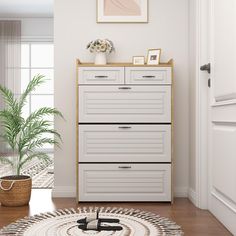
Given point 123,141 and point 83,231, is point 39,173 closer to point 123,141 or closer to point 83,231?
point 123,141

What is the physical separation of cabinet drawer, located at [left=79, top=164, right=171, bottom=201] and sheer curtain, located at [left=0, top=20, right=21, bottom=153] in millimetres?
4592

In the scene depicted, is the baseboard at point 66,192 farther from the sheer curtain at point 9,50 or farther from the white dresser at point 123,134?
the sheer curtain at point 9,50

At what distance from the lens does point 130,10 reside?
3.32 m

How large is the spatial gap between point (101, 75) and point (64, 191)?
1.15 metres

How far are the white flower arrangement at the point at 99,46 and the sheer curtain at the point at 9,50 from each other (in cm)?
437

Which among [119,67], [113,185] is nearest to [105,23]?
[119,67]

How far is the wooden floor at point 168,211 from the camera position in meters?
2.25

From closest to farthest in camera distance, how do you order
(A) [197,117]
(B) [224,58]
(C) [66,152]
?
(B) [224,58]
(A) [197,117]
(C) [66,152]

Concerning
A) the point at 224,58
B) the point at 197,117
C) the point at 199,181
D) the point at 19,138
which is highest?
the point at 224,58

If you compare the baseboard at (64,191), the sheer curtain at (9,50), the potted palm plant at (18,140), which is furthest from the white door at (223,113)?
the sheer curtain at (9,50)

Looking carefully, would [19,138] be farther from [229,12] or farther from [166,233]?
[229,12]

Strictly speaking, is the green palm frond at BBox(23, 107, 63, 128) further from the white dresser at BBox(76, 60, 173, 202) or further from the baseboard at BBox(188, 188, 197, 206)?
the baseboard at BBox(188, 188, 197, 206)

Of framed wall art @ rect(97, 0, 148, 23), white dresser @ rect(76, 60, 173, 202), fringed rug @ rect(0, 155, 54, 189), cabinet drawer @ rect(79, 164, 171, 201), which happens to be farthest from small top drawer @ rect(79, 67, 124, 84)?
fringed rug @ rect(0, 155, 54, 189)

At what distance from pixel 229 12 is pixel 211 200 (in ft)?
4.49
